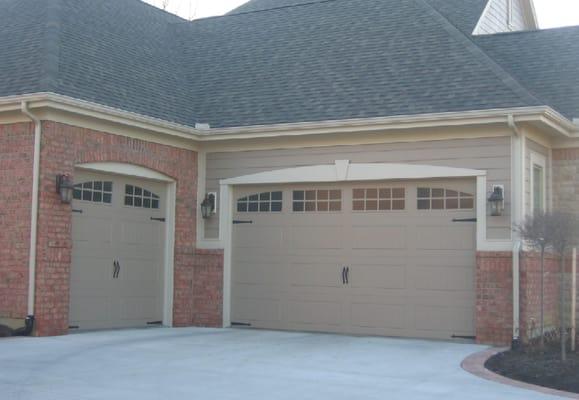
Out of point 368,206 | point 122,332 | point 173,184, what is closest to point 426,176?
point 368,206

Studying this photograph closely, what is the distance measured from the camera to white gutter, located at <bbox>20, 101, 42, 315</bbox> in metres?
12.0

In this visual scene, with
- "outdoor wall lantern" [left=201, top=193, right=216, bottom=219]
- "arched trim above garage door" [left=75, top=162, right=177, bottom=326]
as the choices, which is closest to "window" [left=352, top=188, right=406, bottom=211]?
"outdoor wall lantern" [left=201, top=193, right=216, bottom=219]

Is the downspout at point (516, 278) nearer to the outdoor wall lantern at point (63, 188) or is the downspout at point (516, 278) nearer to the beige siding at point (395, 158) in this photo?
the beige siding at point (395, 158)

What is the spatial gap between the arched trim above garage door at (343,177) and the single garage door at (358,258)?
154mm

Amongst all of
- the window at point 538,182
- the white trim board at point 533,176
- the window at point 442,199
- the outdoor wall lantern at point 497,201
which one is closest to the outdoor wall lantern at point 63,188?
the window at point 442,199

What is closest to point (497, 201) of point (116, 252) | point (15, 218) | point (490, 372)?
point (490, 372)

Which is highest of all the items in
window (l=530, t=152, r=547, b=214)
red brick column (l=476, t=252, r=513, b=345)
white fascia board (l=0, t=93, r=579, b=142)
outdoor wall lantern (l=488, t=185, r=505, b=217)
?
white fascia board (l=0, t=93, r=579, b=142)

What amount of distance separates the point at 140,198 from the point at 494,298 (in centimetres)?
Result: 575

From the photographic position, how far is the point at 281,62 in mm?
15922

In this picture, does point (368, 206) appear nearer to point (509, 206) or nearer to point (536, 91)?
point (509, 206)

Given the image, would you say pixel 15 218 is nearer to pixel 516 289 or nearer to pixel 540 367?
pixel 516 289

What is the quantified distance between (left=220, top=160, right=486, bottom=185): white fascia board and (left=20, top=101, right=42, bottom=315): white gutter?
3.53m

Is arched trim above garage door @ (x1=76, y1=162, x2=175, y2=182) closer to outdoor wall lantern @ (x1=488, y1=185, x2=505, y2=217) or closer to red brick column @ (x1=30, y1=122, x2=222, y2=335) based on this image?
red brick column @ (x1=30, y1=122, x2=222, y2=335)

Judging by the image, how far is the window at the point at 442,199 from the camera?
13.0m
